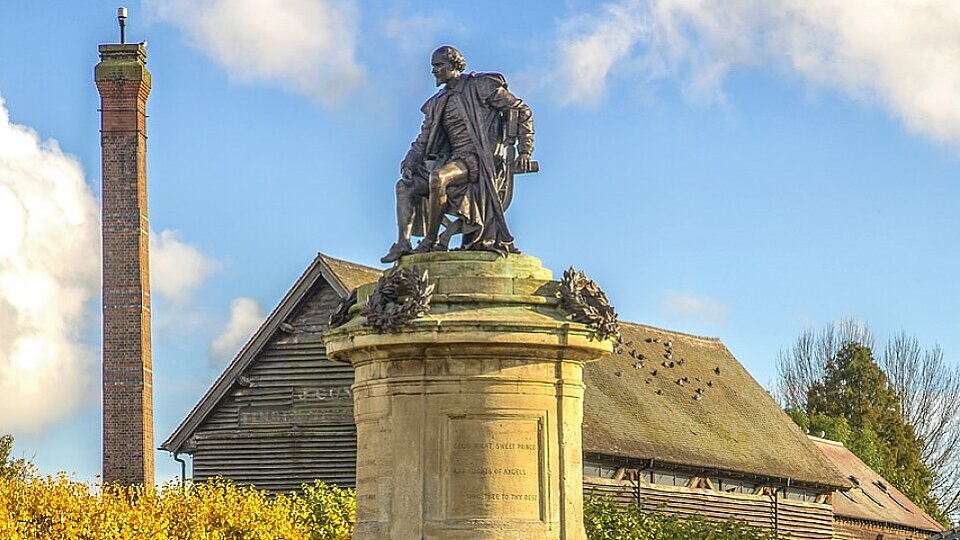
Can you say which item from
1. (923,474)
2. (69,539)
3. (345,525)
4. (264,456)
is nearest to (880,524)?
(923,474)

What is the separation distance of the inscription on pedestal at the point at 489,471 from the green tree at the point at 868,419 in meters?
43.6

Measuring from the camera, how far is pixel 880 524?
4631 centimetres

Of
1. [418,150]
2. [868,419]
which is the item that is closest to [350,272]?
[418,150]

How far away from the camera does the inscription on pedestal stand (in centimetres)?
1331

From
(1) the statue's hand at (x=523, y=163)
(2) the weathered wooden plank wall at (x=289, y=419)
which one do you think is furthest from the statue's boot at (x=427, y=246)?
(2) the weathered wooden plank wall at (x=289, y=419)

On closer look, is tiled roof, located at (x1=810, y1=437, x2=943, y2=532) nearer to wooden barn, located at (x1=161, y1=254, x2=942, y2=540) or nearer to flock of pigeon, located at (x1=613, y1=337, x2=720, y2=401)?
wooden barn, located at (x1=161, y1=254, x2=942, y2=540)

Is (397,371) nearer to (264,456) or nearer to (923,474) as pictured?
(264,456)

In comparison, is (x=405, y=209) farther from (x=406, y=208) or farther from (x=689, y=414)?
(x=689, y=414)

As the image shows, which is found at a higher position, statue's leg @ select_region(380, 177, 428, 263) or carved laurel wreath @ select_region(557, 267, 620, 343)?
statue's leg @ select_region(380, 177, 428, 263)

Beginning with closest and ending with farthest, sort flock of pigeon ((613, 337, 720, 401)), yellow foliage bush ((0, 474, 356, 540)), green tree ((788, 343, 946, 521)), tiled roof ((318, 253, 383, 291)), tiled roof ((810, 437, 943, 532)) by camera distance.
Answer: yellow foliage bush ((0, 474, 356, 540)), tiled roof ((318, 253, 383, 291)), flock of pigeon ((613, 337, 720, 401)), tiled roof ((810, 437, 943, 532)), green tree ((788, 343, 946, 521))

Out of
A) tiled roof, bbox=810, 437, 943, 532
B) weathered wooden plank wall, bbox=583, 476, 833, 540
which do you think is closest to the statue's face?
weathered wooden plank wall, bbox=583, 476, 833, 540

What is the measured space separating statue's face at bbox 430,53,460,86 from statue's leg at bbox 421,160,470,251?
→ 719 mm

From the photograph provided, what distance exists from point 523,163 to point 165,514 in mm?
10817

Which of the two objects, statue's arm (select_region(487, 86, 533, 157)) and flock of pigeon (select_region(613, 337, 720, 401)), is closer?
statue's arm (select_region(487, 86, 533, 157))
